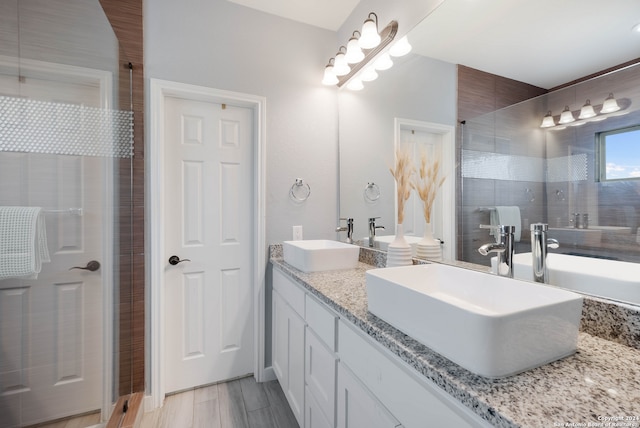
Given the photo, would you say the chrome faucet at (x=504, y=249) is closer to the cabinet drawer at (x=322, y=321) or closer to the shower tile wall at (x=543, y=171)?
the shower tile wall at (x=543, y=171)

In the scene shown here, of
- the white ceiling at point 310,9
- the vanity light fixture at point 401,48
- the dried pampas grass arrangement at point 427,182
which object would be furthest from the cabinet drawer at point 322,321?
the white ceiling at point 310,9

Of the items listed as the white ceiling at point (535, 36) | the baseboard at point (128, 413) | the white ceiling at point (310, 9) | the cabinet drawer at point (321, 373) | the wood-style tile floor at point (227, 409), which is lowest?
the wood-style tile floor at point (227, 409)

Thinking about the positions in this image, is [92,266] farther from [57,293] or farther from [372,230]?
[372,230]

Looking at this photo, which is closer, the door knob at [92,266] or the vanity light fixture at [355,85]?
the door knob at [92,266]

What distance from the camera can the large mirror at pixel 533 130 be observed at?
808 millimetres

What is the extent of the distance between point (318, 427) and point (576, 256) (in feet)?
3.93

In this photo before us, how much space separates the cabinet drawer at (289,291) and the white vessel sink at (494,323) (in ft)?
2.15

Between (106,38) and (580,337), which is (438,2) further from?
(106,38)

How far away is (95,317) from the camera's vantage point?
1.42m

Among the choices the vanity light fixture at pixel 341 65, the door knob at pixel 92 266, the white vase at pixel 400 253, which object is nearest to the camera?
the door knob at pixel 92 266

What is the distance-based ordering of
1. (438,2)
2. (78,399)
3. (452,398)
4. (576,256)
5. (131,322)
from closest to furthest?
(452,398)
(576,256)
(78,399)
(438,2)
(131,322)

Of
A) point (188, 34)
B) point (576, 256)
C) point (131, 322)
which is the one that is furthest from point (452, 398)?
point (188, 34)

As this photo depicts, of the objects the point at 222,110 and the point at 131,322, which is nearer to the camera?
the point at 131,322

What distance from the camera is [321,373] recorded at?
1.26 m
